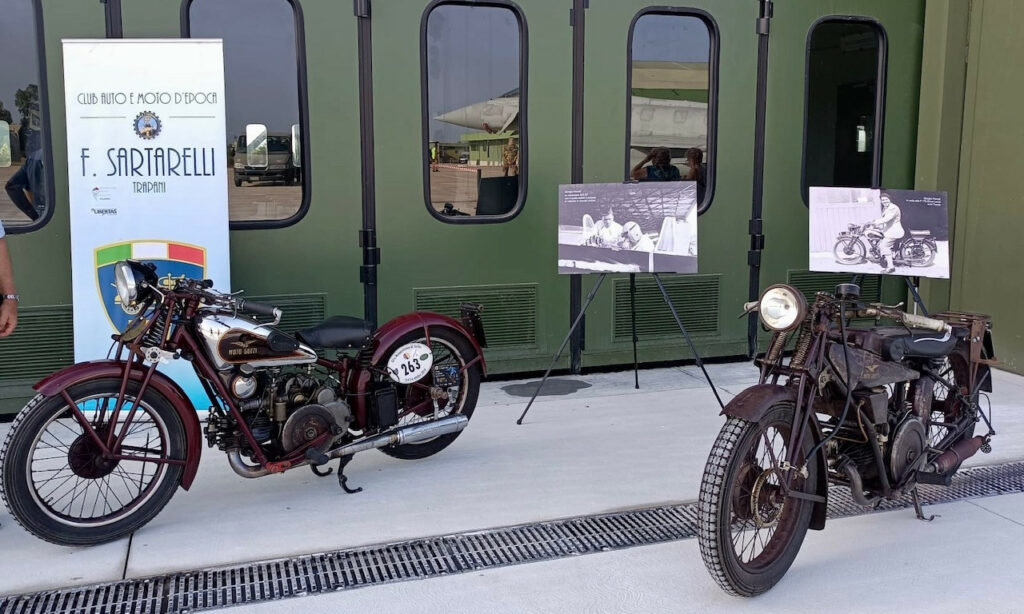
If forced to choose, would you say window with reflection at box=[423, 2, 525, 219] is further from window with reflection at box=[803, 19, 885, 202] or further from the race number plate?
window with reflection at box=[803, 19, 885, 202]

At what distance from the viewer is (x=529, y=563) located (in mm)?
3496

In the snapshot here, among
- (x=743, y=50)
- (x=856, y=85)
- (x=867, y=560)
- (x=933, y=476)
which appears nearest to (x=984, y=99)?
(x=856, y=85)

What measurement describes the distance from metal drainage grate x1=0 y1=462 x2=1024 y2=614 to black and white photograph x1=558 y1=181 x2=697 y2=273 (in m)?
1.77

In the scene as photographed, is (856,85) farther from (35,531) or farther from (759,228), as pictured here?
(35,531)

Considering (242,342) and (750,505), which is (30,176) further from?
(750,505)

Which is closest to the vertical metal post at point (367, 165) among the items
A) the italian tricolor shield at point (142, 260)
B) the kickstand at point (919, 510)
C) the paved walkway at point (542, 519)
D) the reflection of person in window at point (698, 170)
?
the italian tricolor shield at point (142, 260)

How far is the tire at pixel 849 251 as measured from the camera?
5348 mm

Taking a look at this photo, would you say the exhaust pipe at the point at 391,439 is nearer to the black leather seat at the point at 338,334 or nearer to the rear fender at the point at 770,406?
the black leather seat at the point at 338,334

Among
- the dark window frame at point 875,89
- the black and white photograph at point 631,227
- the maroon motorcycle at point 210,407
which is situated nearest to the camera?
the maroon motorcycle at point 210,407

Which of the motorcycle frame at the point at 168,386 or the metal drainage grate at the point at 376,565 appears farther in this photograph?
the motorcycle frame at the point at 168,386

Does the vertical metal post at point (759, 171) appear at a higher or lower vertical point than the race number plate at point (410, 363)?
higher

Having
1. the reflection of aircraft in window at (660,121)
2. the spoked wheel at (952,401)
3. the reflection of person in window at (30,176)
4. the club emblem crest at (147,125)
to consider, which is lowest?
the spoked wheel at (952,401)

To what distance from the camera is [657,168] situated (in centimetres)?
657

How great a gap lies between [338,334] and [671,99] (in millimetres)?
3588
